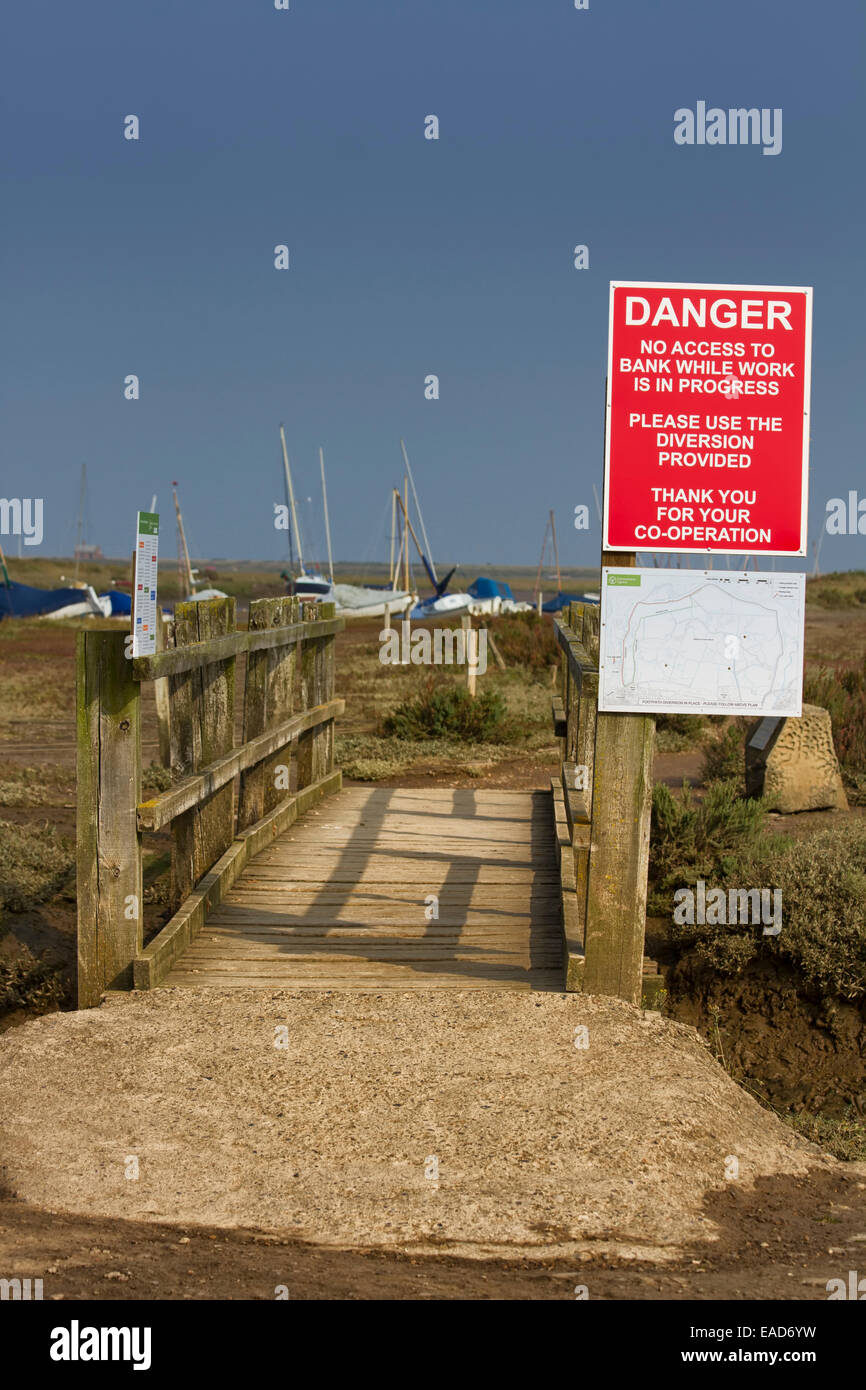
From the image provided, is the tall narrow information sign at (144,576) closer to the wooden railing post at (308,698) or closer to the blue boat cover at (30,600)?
the wooden railing post at (308,698)

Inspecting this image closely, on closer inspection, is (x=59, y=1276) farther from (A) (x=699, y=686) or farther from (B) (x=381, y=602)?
(B) (x=381, y=602)

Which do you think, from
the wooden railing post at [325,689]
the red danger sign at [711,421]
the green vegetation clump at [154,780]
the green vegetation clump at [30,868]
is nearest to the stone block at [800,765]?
the wooden railing post at [325,689]

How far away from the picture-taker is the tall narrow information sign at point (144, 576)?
505 cm

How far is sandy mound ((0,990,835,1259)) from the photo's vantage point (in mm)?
3910

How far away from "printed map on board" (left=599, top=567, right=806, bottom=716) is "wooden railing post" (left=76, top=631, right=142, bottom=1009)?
2.08 metres

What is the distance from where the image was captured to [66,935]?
28.0 feet

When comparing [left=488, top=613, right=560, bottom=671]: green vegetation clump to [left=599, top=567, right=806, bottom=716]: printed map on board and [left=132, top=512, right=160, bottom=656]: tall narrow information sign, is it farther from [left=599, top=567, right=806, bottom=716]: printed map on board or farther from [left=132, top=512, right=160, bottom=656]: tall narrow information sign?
[left=132, top=512, right=160, bottom=656]: tall narrow information sign

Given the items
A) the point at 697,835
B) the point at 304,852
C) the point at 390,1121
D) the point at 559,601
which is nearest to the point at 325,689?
the point at 304,852

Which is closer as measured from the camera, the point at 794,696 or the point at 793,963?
the point at 794,696

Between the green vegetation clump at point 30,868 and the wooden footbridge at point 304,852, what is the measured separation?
3.76 feet

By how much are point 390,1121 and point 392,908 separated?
293cm

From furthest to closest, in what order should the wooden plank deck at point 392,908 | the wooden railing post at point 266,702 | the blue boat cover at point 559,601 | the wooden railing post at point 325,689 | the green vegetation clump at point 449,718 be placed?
1. the blue boat cover at point 559,601
2. the green vegetation clump at point 449,718
3. the wooden railing post at point 325,689
4. the wooden railing post at point 266,702
5. the wooden plank deck at point 392,908

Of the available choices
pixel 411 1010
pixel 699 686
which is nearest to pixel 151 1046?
pixel 411 1010
